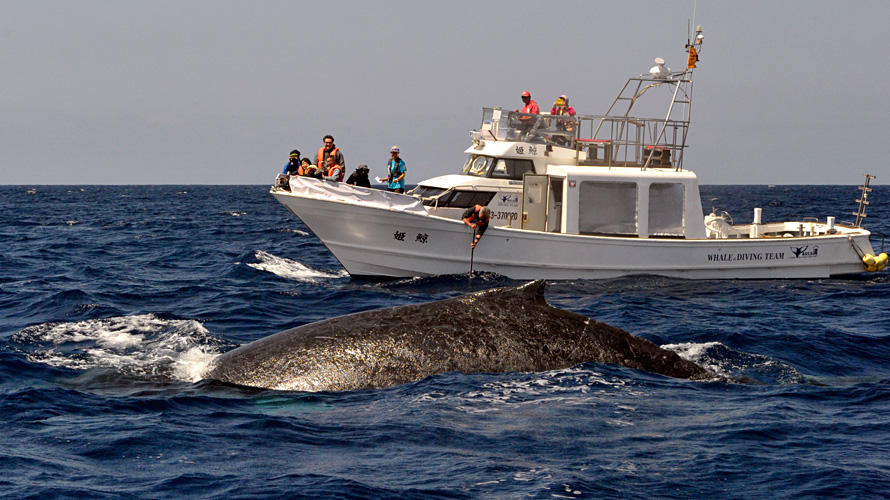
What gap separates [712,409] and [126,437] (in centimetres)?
545

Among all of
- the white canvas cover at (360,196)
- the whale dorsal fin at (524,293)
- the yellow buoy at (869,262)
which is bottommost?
the yellow buoy at (869,262)

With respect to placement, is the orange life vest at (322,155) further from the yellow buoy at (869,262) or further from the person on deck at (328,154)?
the yellow buoy at (869,262)

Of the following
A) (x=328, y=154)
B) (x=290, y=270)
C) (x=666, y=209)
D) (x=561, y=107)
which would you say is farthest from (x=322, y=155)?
(x=666, y=209)

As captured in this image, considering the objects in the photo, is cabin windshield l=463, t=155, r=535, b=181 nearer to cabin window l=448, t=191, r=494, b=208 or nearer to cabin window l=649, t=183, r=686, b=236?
cabin window l=448, t=191, r=494, b=208

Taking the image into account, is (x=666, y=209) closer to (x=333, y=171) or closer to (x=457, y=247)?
(x=457, y=247)

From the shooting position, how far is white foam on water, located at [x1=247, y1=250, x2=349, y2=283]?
21.8m

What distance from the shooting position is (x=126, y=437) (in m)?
7.74

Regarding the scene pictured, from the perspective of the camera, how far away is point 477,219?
20.1m

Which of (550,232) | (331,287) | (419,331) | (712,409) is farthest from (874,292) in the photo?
(419,331)

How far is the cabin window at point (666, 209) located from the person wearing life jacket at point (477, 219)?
491 centimetres

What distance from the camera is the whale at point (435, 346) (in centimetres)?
879

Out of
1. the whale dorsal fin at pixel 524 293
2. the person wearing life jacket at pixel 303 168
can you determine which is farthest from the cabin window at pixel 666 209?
the whale dorsal fin at pixel 524 293

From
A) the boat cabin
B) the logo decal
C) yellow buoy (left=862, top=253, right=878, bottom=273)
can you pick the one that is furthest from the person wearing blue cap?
yellow buoy (left=862, top=253, right=878, bottom=273)

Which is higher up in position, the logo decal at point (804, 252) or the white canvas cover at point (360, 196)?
the white canvas cover at point (360, 196)
